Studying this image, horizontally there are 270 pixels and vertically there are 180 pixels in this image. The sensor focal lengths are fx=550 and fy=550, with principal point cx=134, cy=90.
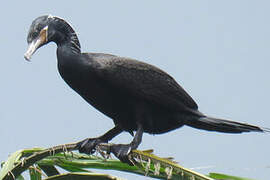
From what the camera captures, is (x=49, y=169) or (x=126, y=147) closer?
(x=49, y=169)

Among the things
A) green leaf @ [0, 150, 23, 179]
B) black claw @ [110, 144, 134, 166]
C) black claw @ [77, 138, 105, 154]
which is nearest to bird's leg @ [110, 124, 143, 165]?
black claw @ [110, 144, 134, 166]

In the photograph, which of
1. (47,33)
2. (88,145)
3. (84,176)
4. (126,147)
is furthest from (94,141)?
(84,176)

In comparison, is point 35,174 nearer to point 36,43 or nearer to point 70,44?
point 36,43

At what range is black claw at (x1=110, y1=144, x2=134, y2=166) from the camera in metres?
3.30

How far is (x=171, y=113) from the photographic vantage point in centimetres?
402

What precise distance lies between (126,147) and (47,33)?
997 mm

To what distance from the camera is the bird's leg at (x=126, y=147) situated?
3322mm

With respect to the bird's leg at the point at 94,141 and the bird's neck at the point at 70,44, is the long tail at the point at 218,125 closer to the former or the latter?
the bird's leg at the point at 94,141

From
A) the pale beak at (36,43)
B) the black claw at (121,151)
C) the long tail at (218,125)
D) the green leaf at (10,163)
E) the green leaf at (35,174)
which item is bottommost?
the green leaf at (35,174)

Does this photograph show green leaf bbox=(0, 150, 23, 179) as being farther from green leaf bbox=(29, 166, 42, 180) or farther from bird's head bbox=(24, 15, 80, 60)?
bird's head bbox=(24, 15, 80, 60)

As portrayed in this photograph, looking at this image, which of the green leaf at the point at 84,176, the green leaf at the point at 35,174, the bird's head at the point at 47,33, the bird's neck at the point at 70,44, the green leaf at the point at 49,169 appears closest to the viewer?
the green leaf at the point at 84,176

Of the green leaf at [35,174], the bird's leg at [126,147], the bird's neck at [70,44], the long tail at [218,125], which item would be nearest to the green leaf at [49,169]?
the green leaf at [35,174]

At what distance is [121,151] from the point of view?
137 inches

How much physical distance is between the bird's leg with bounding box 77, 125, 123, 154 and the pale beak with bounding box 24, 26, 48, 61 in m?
0.67
